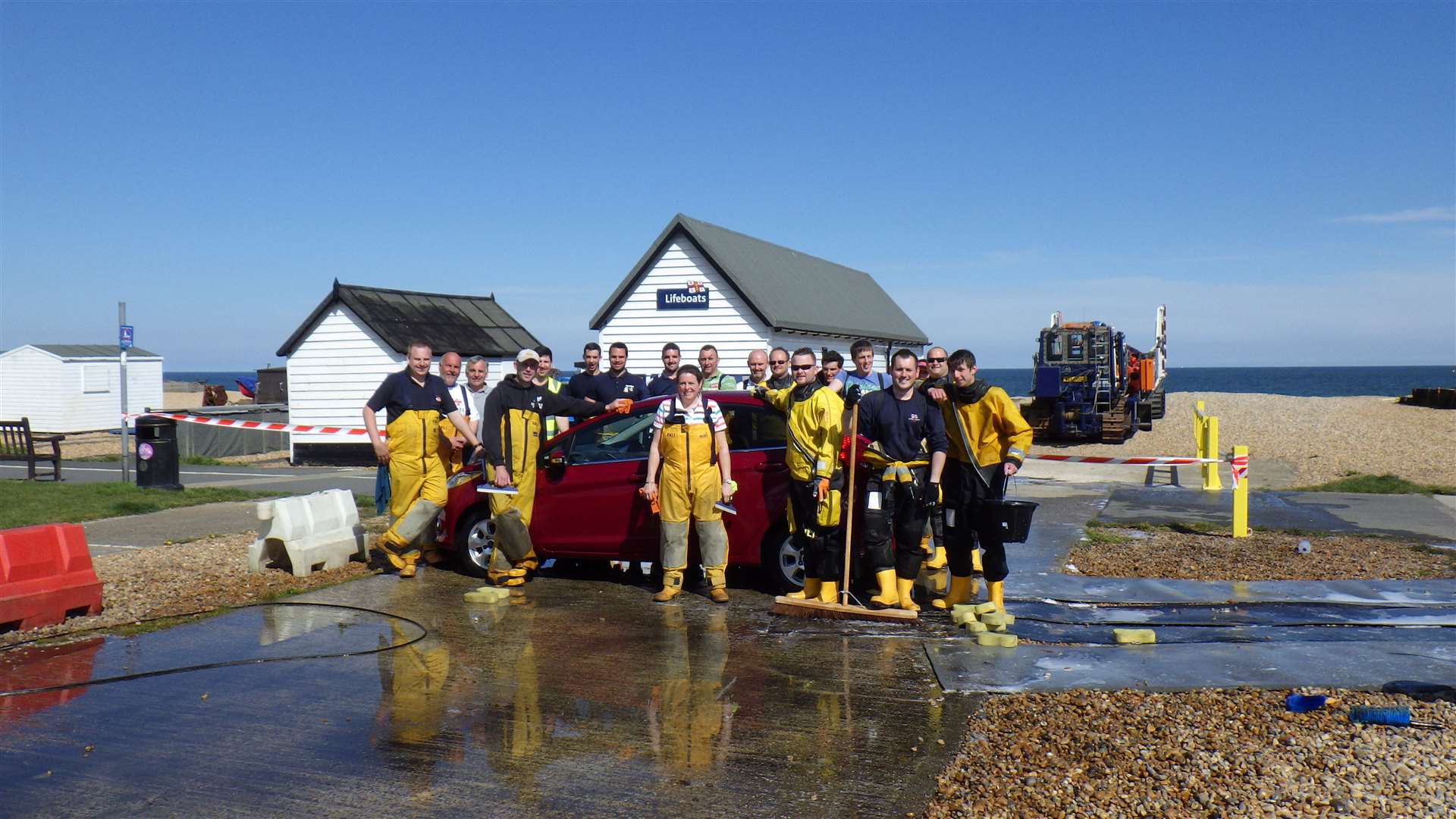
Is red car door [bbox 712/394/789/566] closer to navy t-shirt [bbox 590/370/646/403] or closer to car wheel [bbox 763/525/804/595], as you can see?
car wheel [bbox 763/525/804/595]

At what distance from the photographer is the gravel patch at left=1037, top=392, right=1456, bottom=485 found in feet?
62.2

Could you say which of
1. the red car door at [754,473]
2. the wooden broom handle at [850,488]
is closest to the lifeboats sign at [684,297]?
the red car door at [754,473]

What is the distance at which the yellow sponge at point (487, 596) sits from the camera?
813 cm

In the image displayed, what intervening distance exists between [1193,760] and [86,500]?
1443 centimetres

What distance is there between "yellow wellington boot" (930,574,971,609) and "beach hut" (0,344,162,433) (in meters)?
31.0

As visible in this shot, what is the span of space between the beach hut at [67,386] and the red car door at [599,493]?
28.2 metres

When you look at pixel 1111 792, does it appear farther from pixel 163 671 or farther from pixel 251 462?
pixel 251 462

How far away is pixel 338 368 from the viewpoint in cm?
2167

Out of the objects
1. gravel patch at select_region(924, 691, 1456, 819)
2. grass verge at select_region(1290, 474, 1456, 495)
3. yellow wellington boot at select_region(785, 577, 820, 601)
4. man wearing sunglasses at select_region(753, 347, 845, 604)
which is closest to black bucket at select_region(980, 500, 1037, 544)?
man wearing sunglasses at select_region(753, 347, 845, 604)

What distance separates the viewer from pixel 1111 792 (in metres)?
4.31

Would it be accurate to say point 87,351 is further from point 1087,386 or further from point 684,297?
point 1087,386

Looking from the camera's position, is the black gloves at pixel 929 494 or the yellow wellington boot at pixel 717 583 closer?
the black gloves at pixel 929 494

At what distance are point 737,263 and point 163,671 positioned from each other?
53.2 feet

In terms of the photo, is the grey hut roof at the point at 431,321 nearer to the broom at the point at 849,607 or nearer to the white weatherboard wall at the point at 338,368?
the white weatherboard wall at the point at 338,368
